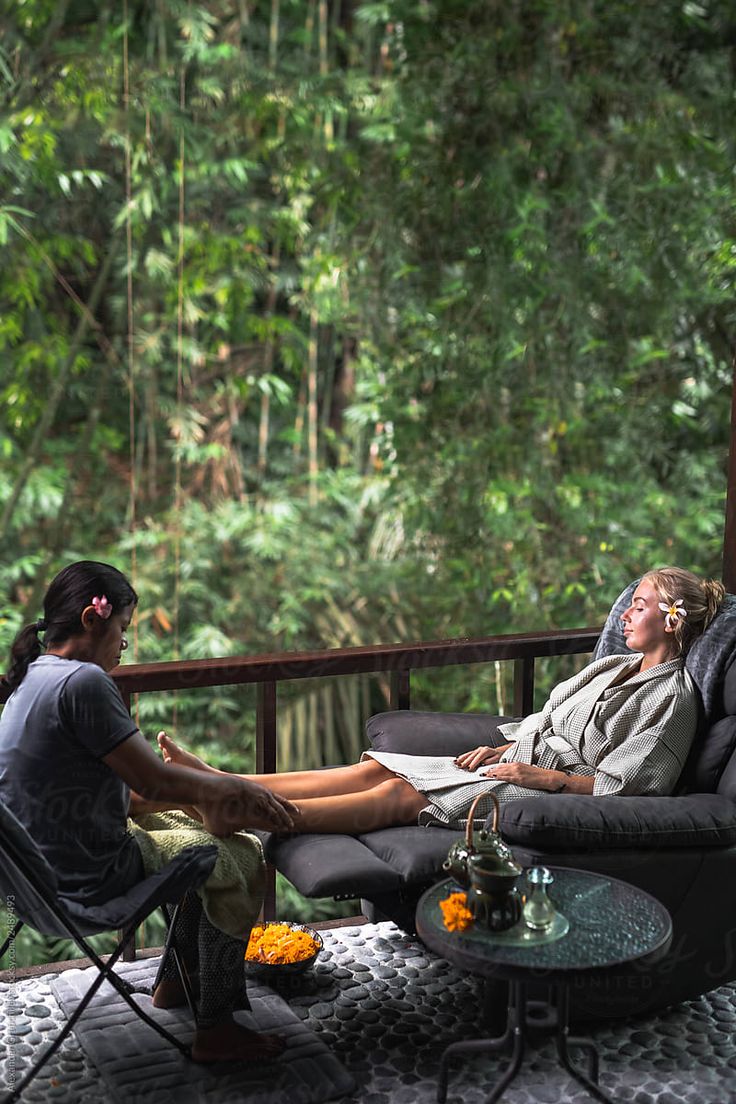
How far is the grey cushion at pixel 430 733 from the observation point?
125 inches

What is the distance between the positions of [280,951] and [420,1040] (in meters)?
0.41

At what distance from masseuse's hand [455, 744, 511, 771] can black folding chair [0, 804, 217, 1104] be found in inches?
32.1

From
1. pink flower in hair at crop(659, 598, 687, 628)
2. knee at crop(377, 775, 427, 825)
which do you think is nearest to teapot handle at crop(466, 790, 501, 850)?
knee at crop(377, 775, 427, 825)

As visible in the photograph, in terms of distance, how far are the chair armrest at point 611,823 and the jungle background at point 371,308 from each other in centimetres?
340

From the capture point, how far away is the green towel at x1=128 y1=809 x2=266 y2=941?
248 cm

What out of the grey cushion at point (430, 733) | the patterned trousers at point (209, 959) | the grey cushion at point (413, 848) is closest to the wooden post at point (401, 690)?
the grey cushion at point (430, 733)

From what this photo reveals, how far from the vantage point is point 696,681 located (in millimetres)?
3012

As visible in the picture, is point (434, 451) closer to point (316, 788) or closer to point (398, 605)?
point (398, 605)

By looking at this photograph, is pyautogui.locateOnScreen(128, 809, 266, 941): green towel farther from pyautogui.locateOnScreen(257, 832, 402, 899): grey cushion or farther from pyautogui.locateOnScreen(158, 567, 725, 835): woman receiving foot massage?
pyautogui.locateOnScreen(158, 567, 725, 835): woman receiving foot massage

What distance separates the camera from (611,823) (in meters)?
2.61

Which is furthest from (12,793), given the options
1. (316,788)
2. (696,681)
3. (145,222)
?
(145,222)

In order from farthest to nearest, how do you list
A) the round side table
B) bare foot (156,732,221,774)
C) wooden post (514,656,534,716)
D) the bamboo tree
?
the bamboo tree < wooden post (514,656,534,716) < bare foot (156,732,221,774) < the round side table

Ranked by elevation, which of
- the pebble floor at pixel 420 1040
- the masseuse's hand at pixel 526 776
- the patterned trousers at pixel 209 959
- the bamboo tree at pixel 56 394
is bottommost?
the pebble floor at pixel 420 1040

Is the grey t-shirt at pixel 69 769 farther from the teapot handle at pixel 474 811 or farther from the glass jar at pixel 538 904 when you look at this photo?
the glass jar at pixel 538 904
